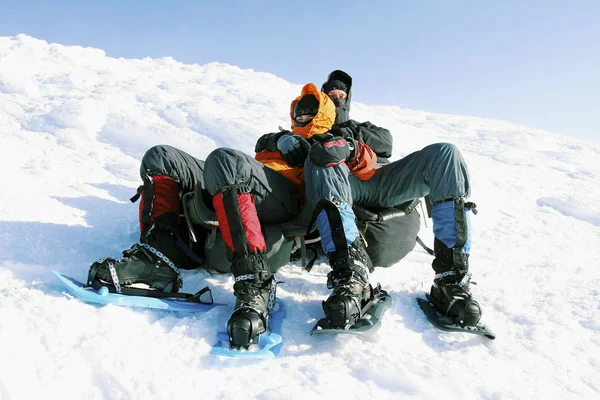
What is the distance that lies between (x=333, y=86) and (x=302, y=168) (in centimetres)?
119

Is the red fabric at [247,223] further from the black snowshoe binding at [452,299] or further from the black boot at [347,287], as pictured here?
the black snowshoe binding at [452,299]

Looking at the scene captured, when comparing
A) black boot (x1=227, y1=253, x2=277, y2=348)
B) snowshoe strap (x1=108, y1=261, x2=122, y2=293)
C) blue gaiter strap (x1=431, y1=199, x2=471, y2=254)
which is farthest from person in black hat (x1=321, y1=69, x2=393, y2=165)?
snowshoe strap (x1=108, y1=261, x2=122, y2=293)

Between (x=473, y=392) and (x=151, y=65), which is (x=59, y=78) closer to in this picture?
(x=151, y=65)

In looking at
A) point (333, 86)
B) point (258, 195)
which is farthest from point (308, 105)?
point (258, 195)

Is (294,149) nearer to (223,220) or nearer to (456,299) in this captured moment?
(223,220)

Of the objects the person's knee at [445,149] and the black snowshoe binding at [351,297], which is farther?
the person's knee at [445,149]

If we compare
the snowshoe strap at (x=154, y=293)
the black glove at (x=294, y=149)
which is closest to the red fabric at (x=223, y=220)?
the snowshoe strap at (x=154, y=293)

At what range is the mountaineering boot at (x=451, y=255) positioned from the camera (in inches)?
84.8

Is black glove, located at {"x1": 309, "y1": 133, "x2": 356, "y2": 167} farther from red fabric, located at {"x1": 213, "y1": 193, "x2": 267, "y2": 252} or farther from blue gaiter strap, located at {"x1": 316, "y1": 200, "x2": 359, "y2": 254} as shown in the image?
red fabric, located at {"x1": 213, "y1": 193, "x2": 267, "y2": 252}

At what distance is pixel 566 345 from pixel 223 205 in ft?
5.73

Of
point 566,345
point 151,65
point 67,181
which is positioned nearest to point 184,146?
point 67,181

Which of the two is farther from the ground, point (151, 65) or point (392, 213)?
point (151, 65)

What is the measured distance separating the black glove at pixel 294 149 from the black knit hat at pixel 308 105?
0.41 m

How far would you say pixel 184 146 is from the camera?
21.1ft
